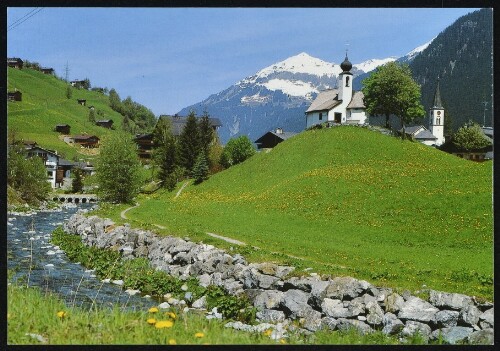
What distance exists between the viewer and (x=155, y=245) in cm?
2120

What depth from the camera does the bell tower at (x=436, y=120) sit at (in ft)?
129

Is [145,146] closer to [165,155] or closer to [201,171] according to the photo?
[165,155]

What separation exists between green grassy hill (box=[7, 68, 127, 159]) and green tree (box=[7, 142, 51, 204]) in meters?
0.72

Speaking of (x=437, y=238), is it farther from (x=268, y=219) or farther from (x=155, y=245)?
(x=155, y=245)

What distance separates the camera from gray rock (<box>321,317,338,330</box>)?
37.0 ft

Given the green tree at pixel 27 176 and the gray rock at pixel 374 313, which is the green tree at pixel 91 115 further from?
the gray rock at pixel 374 313

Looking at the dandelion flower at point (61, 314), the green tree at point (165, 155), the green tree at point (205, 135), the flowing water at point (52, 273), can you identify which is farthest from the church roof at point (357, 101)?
the dandelion flower at point (61, 314)

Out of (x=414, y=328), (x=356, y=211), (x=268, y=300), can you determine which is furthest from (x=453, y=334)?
(x=356, y=211)

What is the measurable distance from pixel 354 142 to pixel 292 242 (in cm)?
2368

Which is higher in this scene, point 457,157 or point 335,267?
point 457,157

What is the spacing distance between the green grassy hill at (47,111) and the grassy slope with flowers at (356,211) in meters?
6.08

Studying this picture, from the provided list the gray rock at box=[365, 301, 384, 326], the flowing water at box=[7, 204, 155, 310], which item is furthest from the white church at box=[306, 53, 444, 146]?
the gray rock at box=[365, 301, 384, 326]
